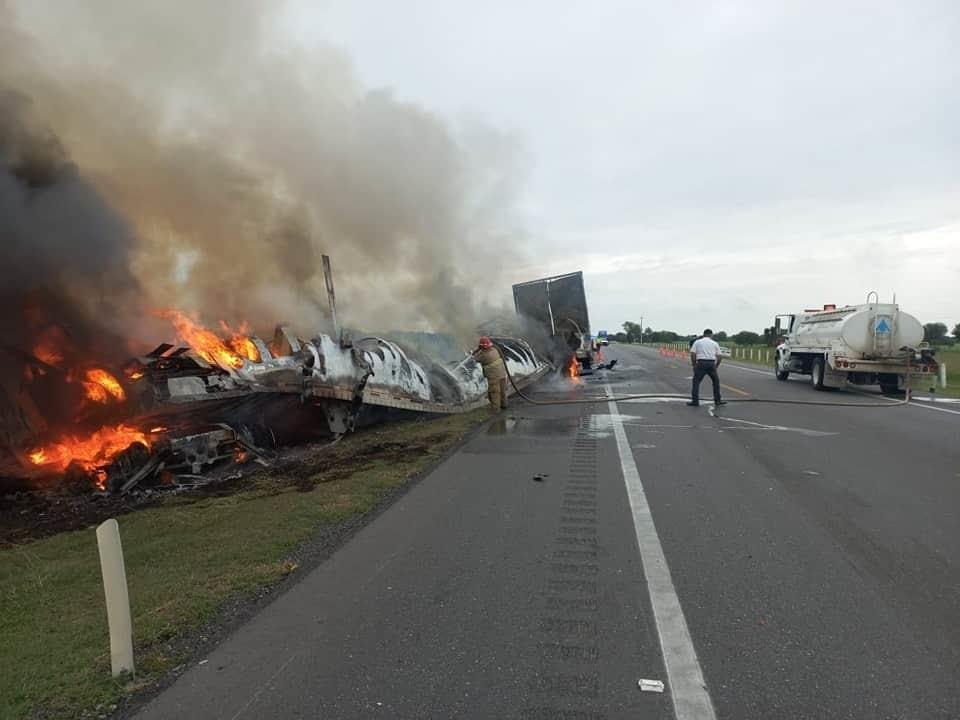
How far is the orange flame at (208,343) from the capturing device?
293 inches

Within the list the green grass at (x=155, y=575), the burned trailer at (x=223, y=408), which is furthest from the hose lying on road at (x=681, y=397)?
the green grass at (x=155, y=575)

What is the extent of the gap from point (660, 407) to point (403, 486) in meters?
6.86

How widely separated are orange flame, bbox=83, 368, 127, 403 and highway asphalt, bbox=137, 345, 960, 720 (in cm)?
420

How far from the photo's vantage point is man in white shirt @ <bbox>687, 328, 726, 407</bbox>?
11.4 meters

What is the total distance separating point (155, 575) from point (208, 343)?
4649mm

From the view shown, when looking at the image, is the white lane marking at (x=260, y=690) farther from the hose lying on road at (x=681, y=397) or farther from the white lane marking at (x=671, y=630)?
the hose lying on road at (x=681, y=397)

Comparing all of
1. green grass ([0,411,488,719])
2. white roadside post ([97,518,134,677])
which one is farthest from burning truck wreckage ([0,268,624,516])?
white roadside post ([97,518,134,677])

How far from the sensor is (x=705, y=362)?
11508 millimetres

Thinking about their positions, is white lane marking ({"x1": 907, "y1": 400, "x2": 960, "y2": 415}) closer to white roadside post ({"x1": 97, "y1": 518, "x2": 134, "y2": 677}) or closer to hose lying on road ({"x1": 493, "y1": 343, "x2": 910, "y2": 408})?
hose lying on road ({"x1": 493, "y1": 343, "x2": 910, "y2": 408})

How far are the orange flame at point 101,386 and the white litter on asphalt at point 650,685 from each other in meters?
7.10

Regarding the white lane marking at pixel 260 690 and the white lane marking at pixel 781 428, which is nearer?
the white lane marking at pixel 260 690

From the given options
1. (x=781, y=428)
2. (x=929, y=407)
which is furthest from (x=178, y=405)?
(x=929, y=407)

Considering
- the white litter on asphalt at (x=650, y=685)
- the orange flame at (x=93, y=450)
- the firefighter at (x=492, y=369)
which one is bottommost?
the white litter on asphalt at (x=650, y=685)

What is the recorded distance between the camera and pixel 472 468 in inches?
260
